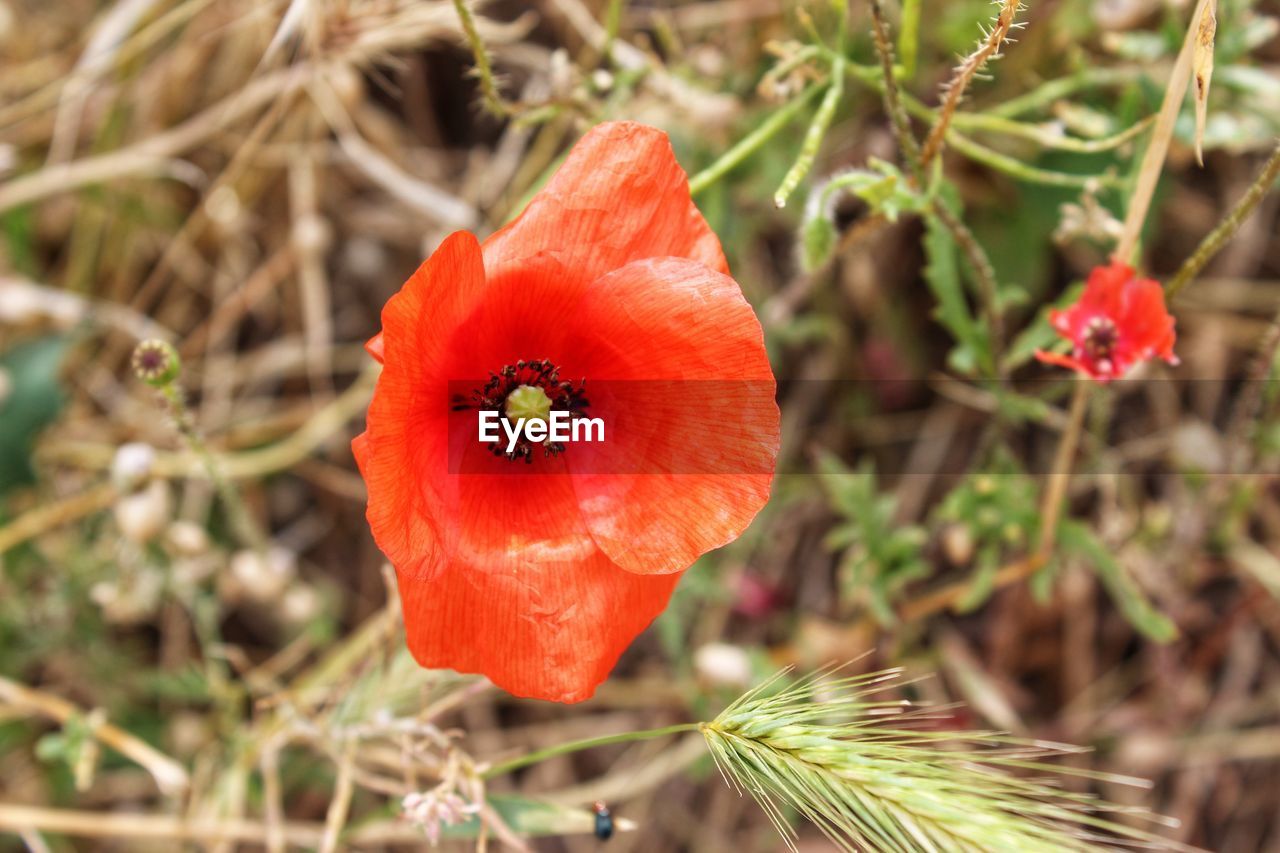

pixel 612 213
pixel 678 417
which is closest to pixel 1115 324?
pixel 678 417

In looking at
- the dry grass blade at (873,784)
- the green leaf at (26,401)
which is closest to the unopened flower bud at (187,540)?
the green leaf at (26,401)

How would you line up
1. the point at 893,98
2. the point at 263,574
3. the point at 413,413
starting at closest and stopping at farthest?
the point at 413,413 → the point at 893,98 → the point at 263,574

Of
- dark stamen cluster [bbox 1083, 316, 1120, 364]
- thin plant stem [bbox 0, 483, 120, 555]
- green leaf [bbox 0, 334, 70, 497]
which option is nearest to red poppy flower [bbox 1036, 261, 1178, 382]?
dark stamen cluster [bbox 1083, 316, 1120, 364]

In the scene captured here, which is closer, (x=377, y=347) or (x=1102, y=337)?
(x=377, y=347)

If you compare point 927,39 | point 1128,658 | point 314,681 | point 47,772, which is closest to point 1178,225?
point 927,39

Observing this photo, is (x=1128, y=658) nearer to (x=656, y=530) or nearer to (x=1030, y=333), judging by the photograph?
(x=1030, y=333)

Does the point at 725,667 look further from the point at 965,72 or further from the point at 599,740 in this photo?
the point at 965,72

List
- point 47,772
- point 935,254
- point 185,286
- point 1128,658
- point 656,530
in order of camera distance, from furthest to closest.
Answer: point 185,286, point 1128,658, point 47,772, point 935,254, point 656,530
